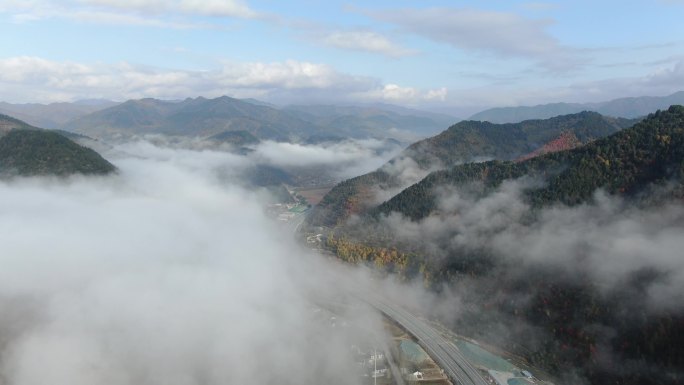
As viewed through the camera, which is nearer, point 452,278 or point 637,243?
point 637,243

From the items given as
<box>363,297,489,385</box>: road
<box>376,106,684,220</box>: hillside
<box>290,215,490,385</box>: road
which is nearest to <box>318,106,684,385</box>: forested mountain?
<box>376,106,684,220</box>: hillside

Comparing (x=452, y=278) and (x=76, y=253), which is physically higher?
(x=76, y=253)

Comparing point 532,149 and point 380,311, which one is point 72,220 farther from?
point 532,149

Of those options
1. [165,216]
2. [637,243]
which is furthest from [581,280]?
[165,216]

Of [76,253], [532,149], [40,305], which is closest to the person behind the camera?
[40,305]

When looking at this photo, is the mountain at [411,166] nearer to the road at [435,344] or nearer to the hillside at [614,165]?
the hillside at [614,165]

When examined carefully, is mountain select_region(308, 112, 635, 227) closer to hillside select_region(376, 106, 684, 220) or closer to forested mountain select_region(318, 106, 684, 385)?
forested mountain select_region(318, 106, 684, 385)

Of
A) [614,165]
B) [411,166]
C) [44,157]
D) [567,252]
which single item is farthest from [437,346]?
[411,166]

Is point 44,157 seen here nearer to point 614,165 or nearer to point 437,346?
point 437,346
